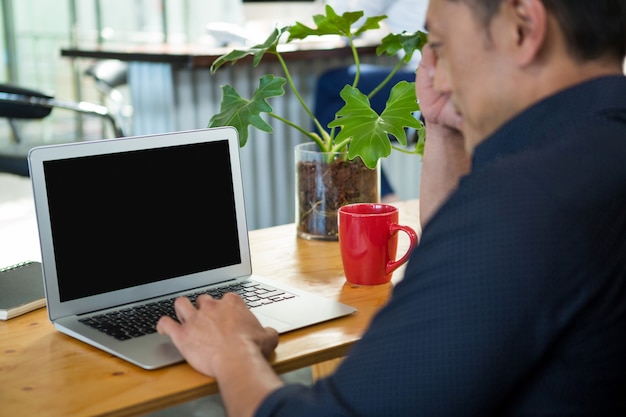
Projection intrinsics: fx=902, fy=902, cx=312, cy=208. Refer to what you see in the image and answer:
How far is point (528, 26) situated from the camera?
0.81m

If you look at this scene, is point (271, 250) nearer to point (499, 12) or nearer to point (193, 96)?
point (499, 12)

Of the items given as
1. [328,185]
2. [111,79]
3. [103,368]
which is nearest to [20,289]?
[103,368]

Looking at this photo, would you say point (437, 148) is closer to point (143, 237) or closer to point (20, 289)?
point (143, 237)

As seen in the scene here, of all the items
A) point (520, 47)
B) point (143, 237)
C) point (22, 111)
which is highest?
point (520, 47)

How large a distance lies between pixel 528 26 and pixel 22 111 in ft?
8.93

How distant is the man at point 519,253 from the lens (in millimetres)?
765

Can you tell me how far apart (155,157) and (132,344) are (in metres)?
0.30

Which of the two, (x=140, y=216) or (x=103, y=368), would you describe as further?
(x=140, y=216)

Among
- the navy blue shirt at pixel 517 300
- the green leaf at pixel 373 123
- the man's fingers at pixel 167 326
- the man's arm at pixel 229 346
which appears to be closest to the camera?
the navy blue shirt at pixel 517 300

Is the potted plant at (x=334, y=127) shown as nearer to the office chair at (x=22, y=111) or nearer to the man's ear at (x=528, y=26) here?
the man's ear at (x=528, y=26)

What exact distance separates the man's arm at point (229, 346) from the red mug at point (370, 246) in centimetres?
29

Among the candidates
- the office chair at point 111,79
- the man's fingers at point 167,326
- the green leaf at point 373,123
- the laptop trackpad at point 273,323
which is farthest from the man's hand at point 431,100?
the office chair at point 111,79

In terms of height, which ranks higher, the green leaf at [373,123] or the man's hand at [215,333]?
the green leaf at [373,123]

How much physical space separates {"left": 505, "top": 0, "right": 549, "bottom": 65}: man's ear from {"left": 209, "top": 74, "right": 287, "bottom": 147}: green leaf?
75 centimetres
